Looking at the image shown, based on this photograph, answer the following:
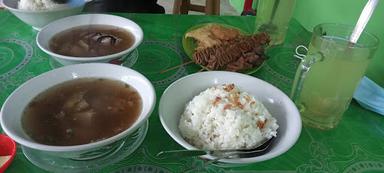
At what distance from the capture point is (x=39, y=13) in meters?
1.28

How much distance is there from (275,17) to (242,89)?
0.56m

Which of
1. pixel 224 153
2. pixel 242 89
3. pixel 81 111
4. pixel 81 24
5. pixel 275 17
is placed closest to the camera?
pixel 224 153

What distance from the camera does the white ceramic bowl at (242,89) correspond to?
0.80m

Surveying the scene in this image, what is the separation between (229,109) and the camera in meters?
0.88

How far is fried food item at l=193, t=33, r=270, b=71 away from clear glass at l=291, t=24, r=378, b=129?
0.76ft

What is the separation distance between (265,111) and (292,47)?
2.01ft

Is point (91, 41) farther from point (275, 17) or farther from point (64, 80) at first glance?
point (275, 17)

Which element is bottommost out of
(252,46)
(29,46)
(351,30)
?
(29,46)

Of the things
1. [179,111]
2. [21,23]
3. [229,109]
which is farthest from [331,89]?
[21,23]

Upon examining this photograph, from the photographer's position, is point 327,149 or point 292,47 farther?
point 292,47

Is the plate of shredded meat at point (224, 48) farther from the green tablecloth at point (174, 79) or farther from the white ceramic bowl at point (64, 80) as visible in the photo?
the white ceramic bowl at point (64, 80)

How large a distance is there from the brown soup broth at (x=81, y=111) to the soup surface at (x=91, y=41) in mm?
203

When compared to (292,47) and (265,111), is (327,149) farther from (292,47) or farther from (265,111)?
(292,47)

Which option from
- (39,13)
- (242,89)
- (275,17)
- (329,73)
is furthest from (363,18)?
(39,13)
